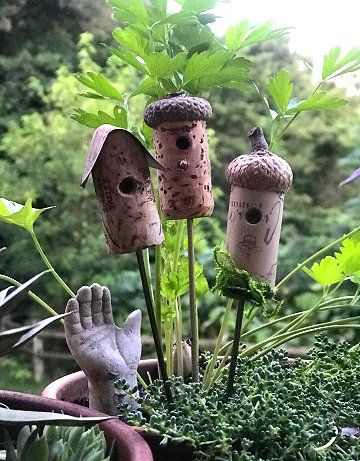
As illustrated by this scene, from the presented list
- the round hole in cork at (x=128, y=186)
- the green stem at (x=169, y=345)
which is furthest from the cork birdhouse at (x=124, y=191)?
the green stem at (x=169, y=345)

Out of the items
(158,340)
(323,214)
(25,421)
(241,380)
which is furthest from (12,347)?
(323,214)

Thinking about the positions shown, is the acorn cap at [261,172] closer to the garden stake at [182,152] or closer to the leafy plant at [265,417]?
the garden stake at [182,152]

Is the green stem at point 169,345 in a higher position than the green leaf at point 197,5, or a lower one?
lower

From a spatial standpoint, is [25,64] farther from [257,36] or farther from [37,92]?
[257,36]

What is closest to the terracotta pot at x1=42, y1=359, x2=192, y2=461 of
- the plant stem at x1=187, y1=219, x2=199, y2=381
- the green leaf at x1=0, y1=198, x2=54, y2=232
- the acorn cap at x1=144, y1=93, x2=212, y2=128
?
the plant stem at x1=187, y1=219, x2=199, y2=381

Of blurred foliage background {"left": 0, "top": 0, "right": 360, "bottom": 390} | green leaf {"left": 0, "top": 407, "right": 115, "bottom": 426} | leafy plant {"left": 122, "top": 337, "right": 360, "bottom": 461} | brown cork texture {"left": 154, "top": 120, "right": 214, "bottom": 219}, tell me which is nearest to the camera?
green leaf {"left": 0, "top": 407, "right": 115, "bottom": 426}

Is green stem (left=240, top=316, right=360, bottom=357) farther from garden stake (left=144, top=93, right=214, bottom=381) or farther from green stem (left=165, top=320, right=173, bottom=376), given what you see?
garden stake (left=144, top=93, right=214, bottom=381)

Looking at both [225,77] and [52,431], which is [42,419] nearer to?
[52,431]

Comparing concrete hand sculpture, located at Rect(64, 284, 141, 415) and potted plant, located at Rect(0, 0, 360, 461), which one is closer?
potted plant, located at Rect(0, 0, 360, 461)
